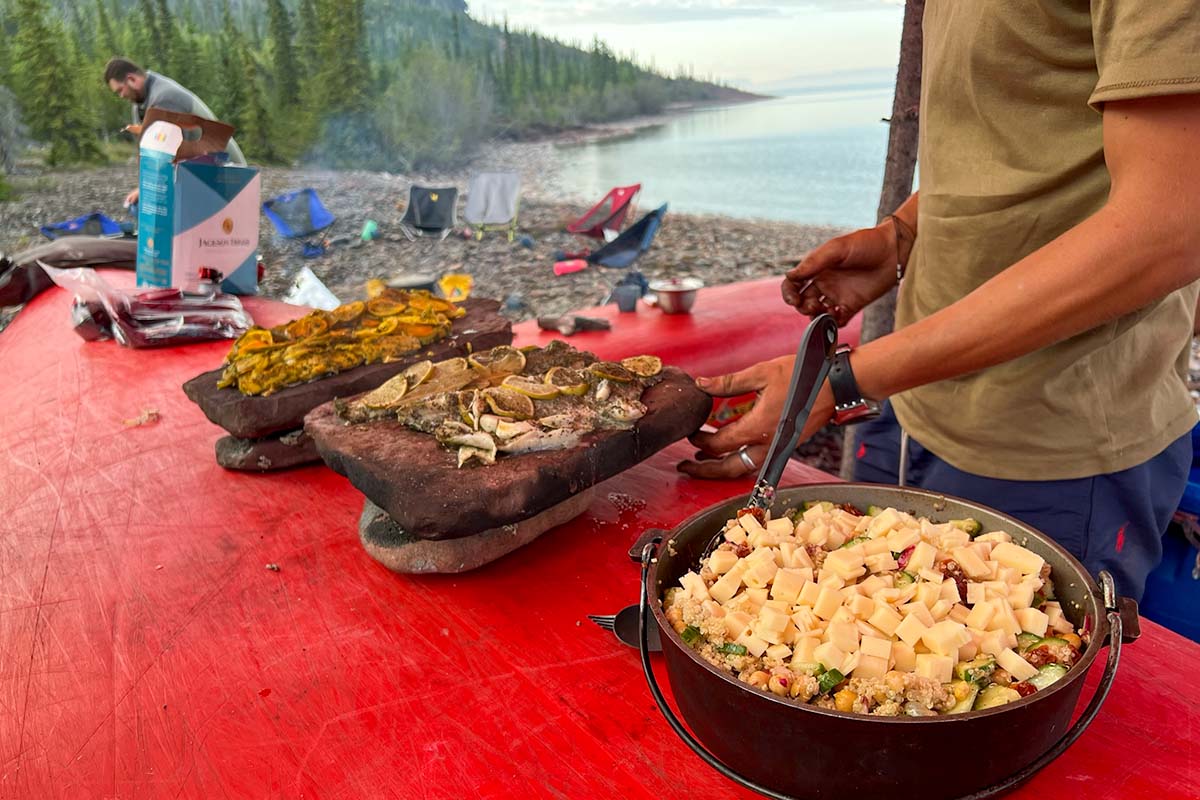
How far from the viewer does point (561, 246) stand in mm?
8617

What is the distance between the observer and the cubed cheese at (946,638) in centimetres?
87

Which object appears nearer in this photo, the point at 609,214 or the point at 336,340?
Answer: the point at 336,340

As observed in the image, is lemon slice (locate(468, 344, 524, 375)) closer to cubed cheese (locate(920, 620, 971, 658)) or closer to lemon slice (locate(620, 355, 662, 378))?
lemon slice (locate(620, 355, 662, 378))

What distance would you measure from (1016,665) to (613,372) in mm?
1008

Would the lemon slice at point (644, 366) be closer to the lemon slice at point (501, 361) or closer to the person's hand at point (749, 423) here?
the person's hand at point (749, 423)

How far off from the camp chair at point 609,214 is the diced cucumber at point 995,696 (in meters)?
7.15

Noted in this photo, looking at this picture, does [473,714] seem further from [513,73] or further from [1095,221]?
[513,73]

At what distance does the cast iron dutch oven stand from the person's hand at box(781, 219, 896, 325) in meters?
1.05

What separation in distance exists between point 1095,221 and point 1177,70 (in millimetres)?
209

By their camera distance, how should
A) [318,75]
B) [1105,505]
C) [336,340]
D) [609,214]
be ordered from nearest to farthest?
[1105,505] → [336,340] → [609,214] → [318,75]

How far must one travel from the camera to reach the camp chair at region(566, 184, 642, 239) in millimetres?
7974

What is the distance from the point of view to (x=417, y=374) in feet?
5.82

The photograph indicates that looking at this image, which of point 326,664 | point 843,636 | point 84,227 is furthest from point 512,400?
point 84,227

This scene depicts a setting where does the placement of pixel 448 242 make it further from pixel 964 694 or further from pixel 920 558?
pixel 964 694
